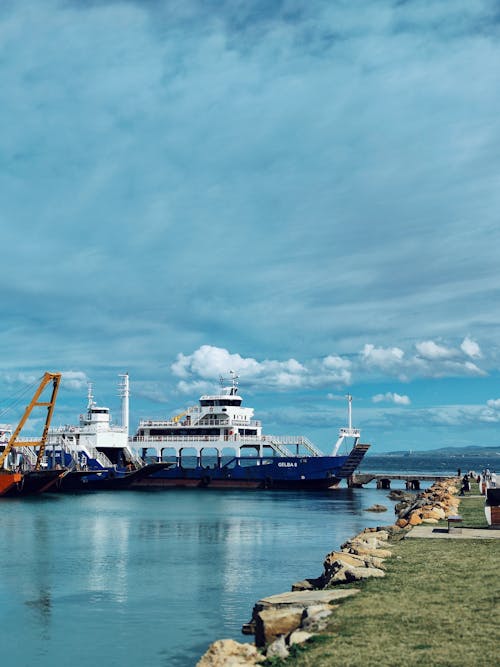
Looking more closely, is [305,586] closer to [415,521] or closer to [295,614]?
[295,614]

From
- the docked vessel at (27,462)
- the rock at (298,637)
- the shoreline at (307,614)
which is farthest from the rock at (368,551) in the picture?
the docked vessel at (27,462)

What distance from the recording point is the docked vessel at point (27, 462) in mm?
65494

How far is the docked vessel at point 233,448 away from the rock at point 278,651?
6362cm

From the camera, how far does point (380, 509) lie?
52.2 meters

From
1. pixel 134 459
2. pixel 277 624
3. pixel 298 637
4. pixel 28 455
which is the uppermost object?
pixel 28 455

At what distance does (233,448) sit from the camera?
78.6m

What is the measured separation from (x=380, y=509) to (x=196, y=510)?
12.4m

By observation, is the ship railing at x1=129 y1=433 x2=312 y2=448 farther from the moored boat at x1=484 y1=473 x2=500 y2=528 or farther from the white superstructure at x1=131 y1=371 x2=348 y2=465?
the moored boat at x1=484 y1=473 x2=500 y2=528

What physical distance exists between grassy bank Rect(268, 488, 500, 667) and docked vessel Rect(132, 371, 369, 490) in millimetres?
56963

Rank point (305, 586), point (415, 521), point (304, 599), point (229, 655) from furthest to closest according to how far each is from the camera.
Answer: point (415, 521), point (305, 586), point (304, 599), point (229, 655)

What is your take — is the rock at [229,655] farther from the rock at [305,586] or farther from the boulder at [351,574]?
the rock at [305,586]

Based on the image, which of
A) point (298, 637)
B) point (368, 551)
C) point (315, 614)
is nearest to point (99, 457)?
point (368, 551)

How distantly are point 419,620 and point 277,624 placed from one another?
232 centimetres

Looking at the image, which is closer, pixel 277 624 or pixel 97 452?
pixel 277 624
